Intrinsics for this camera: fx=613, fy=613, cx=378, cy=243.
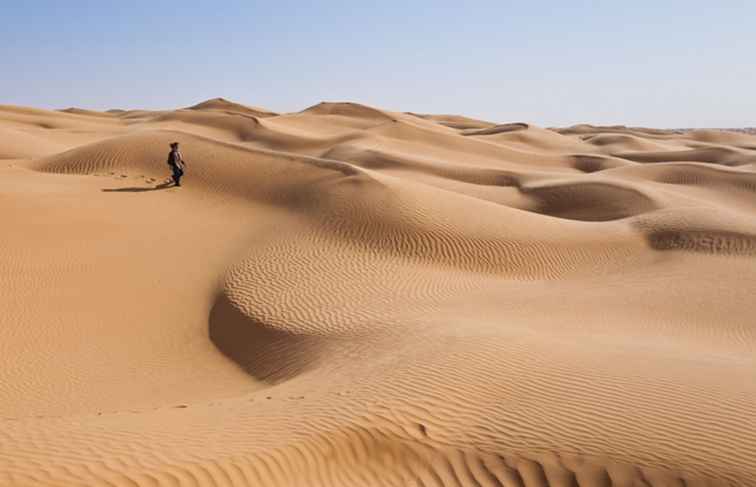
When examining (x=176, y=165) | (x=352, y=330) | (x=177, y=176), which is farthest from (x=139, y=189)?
(x=352, y=330)

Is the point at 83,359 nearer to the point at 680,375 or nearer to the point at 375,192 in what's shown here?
the point at 680,375

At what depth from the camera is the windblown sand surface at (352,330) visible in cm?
540

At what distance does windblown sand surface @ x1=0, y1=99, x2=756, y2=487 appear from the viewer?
5.40m

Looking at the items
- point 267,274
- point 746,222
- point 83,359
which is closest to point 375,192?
point 267,274

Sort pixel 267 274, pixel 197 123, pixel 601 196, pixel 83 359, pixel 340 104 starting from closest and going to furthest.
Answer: pixel 83 359, pixel 267 274, pixel 601 196, pixel 197 123, pixel 340 104

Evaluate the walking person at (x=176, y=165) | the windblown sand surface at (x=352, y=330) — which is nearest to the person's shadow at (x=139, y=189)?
the windblown sand surface at (x=352, y=330)

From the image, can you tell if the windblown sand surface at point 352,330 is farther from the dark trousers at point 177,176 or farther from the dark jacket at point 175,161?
the dark jacket at point 175,161

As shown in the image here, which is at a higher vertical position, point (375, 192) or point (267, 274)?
point (375, 192)

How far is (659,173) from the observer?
33062 millimetres

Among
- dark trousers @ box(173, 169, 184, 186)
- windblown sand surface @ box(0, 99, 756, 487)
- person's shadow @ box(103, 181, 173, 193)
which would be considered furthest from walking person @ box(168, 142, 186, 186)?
windblown sand surface @ box(0, 99, 756, 487)

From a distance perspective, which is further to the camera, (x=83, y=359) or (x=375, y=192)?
(x=375, y=192)

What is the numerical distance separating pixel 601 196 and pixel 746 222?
666 centimetres

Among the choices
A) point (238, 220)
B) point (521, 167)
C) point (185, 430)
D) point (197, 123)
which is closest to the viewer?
point (185, 430)

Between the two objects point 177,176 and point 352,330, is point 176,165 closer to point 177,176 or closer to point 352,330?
point 177,176
